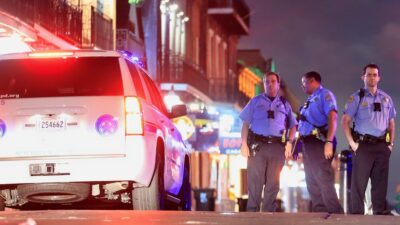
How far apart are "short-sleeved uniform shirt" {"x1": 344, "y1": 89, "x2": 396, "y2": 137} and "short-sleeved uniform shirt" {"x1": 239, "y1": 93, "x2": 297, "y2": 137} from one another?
3.66 ft

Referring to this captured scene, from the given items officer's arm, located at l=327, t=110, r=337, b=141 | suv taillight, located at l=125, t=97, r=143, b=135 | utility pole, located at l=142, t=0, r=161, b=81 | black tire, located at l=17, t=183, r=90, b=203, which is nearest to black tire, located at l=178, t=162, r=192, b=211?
officer's arm, located at l=327, t=110, r=337, b=141

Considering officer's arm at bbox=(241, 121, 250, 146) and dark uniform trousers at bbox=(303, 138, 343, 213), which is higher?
officer's arm at bbox=(241, 121, 250, 146)

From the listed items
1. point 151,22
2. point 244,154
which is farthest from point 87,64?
point 151,22

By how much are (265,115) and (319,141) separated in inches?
32.1

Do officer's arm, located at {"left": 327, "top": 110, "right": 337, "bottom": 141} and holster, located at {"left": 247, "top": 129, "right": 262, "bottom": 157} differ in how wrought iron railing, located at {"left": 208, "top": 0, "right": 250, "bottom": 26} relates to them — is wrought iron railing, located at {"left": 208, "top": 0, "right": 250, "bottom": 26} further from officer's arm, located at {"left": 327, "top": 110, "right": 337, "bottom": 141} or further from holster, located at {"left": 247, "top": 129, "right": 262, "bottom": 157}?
officer's arm, located at {"left": 327, "top": 110, "right": 337, "bottom": 141}

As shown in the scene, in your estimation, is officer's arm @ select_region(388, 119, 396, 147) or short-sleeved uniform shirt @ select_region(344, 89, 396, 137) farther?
officer's arm @ select_region(388, 119, 396, 147)

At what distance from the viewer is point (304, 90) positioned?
12.9 meters

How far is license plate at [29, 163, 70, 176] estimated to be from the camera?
35.4 feet

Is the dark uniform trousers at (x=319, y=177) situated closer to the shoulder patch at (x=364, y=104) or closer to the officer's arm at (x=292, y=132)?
the officer's arm at (x=292, y=132)

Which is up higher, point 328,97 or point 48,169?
point 328,97

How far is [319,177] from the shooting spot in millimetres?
12305

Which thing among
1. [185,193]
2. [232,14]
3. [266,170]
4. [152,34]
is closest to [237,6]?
[232,14]

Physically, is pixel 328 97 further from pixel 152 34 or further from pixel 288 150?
pixel 152 34

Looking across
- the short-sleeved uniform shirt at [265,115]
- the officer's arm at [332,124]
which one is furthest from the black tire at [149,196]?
the officer's arm at [332,124]
